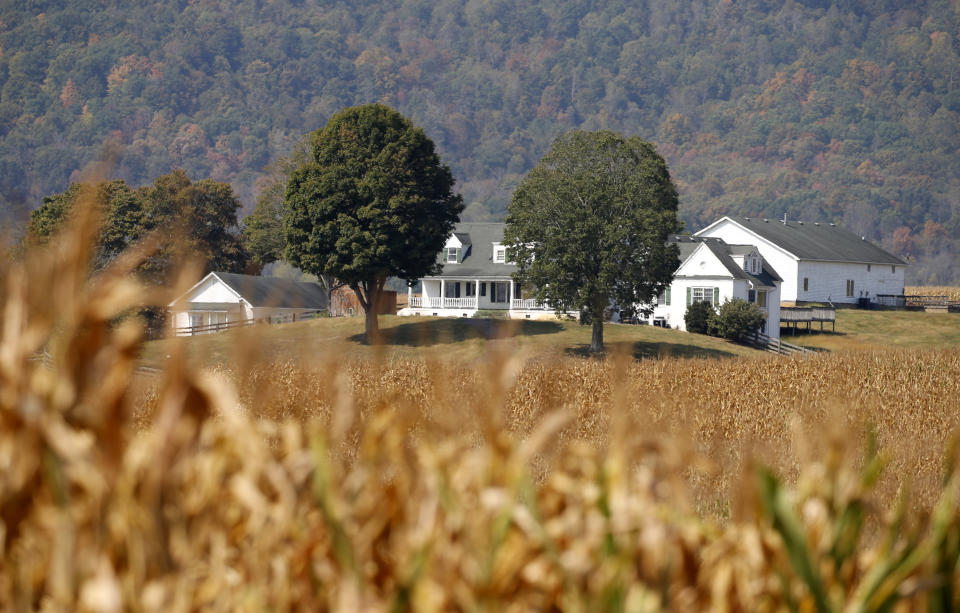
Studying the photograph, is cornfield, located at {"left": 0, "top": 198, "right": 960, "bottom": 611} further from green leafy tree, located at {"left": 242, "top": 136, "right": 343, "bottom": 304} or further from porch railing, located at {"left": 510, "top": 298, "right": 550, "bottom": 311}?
green leafy tree, located at {"left": 242, "top": 136, "right": 343, "bottom": 304}

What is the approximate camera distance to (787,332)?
73375 mm

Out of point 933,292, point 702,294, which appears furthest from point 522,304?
point 933,292

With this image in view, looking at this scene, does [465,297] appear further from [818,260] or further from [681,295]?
[818,260]

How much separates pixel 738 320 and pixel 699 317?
10.5 ft

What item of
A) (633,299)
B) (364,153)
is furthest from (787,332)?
(364,153)

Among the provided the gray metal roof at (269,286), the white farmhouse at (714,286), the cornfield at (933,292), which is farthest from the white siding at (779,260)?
the gray metal roof at (269,286)

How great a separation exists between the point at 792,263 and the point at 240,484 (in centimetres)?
8790

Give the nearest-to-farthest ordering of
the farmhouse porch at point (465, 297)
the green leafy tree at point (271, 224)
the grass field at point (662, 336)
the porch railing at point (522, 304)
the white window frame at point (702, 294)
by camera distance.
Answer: the grass field at point (662, 336) < the white window frame at point (702, 294) < the porch railing at point (522, 304) < the farmhouse porch at point (465, 297) < the green leafy tree at point (271, 224)

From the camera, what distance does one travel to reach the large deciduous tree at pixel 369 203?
55.9 m

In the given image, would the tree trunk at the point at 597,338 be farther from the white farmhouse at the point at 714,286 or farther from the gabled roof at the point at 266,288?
the gabled roof at the point at 266,288

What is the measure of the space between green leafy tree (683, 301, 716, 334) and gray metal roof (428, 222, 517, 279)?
47.8 feet

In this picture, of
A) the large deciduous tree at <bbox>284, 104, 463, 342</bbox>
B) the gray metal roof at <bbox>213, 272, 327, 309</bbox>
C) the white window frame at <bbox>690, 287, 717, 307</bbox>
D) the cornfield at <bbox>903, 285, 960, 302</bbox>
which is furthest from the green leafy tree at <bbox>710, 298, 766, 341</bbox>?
the cornfield at <bbox>903, 285, 960, 302</bbox>

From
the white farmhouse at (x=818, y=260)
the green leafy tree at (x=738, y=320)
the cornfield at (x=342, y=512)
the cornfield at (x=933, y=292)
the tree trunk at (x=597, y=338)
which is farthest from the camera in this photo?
the cornfield at (x=933, y=292)

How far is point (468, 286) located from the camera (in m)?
79.2
